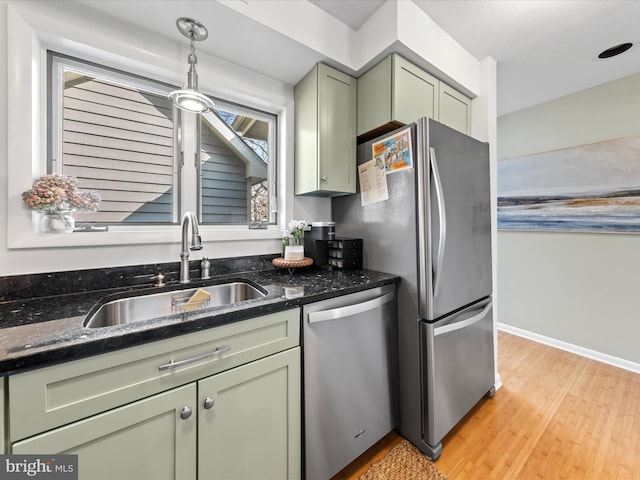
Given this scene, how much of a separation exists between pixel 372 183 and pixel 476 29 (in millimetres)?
1227

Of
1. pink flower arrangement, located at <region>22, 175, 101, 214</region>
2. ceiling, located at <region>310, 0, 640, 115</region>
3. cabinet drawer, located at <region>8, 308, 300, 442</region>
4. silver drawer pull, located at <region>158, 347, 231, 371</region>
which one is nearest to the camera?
cabinet drawer, located at <region>8, 308, 300, 442</region>

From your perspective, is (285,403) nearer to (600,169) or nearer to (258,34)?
(258,34)

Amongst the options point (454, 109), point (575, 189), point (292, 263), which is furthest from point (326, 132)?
point (575, 189)

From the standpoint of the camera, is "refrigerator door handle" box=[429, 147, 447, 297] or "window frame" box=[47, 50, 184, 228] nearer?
"window frame" box=[47, 50, 184, 228]

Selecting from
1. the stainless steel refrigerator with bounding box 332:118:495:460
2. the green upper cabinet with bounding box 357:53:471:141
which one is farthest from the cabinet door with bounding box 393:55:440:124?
the stainless steel refrigerator with bounding box 332:118:495:460

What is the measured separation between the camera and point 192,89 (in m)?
1.20

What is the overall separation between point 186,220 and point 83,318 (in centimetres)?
62

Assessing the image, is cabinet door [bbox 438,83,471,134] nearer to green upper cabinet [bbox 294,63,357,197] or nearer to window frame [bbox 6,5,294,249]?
green upper cabinet [bbox 294,63,357,197]

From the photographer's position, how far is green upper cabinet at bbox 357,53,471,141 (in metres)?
1.56

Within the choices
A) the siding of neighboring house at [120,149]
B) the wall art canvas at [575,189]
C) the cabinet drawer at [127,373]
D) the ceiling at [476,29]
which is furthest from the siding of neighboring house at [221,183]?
the wall art canvas at [575,189]

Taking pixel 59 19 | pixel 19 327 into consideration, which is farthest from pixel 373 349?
pixel 59 19

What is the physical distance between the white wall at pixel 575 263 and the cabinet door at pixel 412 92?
1.72 metres

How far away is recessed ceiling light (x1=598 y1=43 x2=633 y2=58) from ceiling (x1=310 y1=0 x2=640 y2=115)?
0.04m

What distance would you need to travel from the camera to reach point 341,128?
1.72 metres
